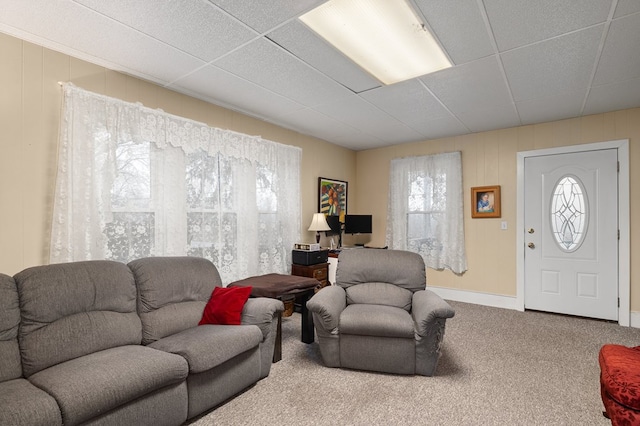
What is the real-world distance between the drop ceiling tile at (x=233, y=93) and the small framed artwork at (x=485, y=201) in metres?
2.85

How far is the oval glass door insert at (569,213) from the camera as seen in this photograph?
3.88 meters

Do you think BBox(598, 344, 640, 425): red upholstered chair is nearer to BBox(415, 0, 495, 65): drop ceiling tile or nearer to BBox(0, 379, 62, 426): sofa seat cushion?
BBox(415, 0, 495, 65): drop ceiling tile

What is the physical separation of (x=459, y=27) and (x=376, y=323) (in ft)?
7.08

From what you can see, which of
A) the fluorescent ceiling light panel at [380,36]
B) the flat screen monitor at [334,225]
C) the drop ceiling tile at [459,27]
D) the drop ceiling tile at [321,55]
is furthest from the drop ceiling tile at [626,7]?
the flat screen monitor at [334,225]

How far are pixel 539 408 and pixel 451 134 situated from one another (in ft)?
12.0

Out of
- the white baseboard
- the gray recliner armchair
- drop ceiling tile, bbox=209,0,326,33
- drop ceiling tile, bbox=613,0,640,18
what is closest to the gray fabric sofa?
the gray recliner armchair

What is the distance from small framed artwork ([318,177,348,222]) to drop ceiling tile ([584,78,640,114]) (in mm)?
3283

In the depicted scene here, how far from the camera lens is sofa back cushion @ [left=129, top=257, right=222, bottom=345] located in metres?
2.25

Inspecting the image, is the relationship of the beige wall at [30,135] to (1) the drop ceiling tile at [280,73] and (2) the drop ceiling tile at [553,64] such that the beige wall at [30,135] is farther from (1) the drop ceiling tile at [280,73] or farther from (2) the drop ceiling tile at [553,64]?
(2) the drop ceiling tile at [553,64]

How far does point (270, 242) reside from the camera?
159 inches

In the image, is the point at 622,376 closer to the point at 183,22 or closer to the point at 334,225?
the point at 183,22

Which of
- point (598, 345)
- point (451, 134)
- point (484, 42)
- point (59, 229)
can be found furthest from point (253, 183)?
point (598, 345)

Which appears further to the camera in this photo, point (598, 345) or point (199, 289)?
point (598, 345)

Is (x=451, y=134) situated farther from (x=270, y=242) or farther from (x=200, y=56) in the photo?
(x=200, y=56)
